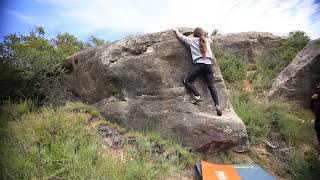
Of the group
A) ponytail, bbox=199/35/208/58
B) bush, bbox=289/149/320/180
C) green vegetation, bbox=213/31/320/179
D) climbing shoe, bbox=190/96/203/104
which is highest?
ponytail, bbox=199/35/208/58

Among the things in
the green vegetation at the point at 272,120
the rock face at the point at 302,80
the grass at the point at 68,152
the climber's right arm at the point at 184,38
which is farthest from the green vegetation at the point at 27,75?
the rock face at the point at 302,80

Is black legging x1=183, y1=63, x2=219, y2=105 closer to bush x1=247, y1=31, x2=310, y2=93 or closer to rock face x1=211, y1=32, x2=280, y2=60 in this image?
bush x1=247, y1=31, x2=310, y2=93

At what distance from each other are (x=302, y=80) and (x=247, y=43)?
5.00 meters

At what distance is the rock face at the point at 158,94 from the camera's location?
22.4 feet

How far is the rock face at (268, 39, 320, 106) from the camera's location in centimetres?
964

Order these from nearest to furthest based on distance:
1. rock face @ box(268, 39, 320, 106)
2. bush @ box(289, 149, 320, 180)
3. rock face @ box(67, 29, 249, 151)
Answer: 1. bush @ box(289, 149, 320, 180)
2. rock face @ box(67, 29, 249, 151)
3. rock face @ box(268, 39, 320, 106)

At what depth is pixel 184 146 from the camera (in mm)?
6754

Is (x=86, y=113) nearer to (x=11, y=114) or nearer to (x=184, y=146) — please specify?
(x=11, y=114)

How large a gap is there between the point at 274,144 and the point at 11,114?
5.58 metres

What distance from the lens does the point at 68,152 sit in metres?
5.12

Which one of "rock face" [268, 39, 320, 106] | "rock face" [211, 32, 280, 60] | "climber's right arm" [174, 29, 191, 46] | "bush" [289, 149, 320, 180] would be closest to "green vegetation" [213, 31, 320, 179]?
"bush" [289, 149, 320, 180]

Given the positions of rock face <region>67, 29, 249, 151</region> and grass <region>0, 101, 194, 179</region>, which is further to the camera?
rock face <region>67, 29, 249, 151</region>

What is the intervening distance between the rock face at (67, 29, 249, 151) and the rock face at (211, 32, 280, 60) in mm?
6857


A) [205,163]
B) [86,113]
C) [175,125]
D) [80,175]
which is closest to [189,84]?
[175,125]
